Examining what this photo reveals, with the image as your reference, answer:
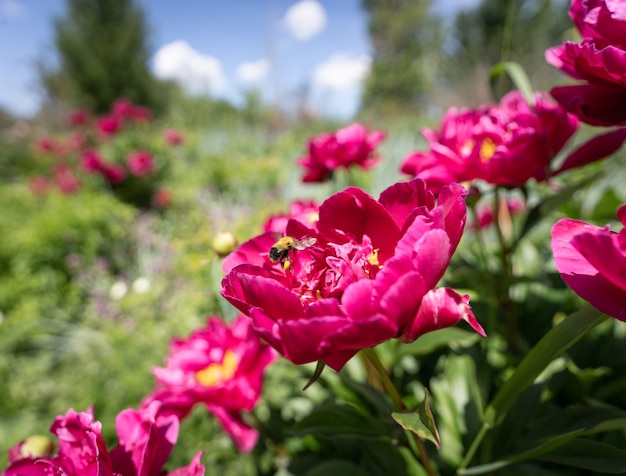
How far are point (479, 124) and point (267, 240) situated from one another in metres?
0.33

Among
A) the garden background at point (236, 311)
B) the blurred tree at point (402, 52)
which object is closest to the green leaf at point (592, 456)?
the garden background at point (236, 311)

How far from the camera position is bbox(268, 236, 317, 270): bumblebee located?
0.34m

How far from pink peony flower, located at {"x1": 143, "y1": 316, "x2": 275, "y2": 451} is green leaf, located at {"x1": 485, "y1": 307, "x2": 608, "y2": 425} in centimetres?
37

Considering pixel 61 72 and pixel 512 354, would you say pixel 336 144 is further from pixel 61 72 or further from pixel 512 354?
pixel 61 72

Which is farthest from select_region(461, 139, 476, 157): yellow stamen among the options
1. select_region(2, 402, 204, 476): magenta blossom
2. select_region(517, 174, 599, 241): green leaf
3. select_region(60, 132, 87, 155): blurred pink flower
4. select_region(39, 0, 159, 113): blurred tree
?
select_region(39, 0, 159, 113): blurred tree

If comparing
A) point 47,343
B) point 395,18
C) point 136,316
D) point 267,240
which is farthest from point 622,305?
point 395,18

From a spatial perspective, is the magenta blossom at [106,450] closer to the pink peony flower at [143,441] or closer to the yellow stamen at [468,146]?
the pink peony flower at [143,441]

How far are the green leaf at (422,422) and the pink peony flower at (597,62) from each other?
0.26m

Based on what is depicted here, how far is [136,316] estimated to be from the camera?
96.9 inches

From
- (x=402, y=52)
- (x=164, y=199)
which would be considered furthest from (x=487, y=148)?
(x=402, y=52)

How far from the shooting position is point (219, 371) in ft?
2.29

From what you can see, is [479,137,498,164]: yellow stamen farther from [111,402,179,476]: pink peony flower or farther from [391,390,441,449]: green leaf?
[111,402,179,476]: pink peony flower

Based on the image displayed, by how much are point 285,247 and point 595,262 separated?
0.21 m

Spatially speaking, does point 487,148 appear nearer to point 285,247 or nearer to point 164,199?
point 285,247
